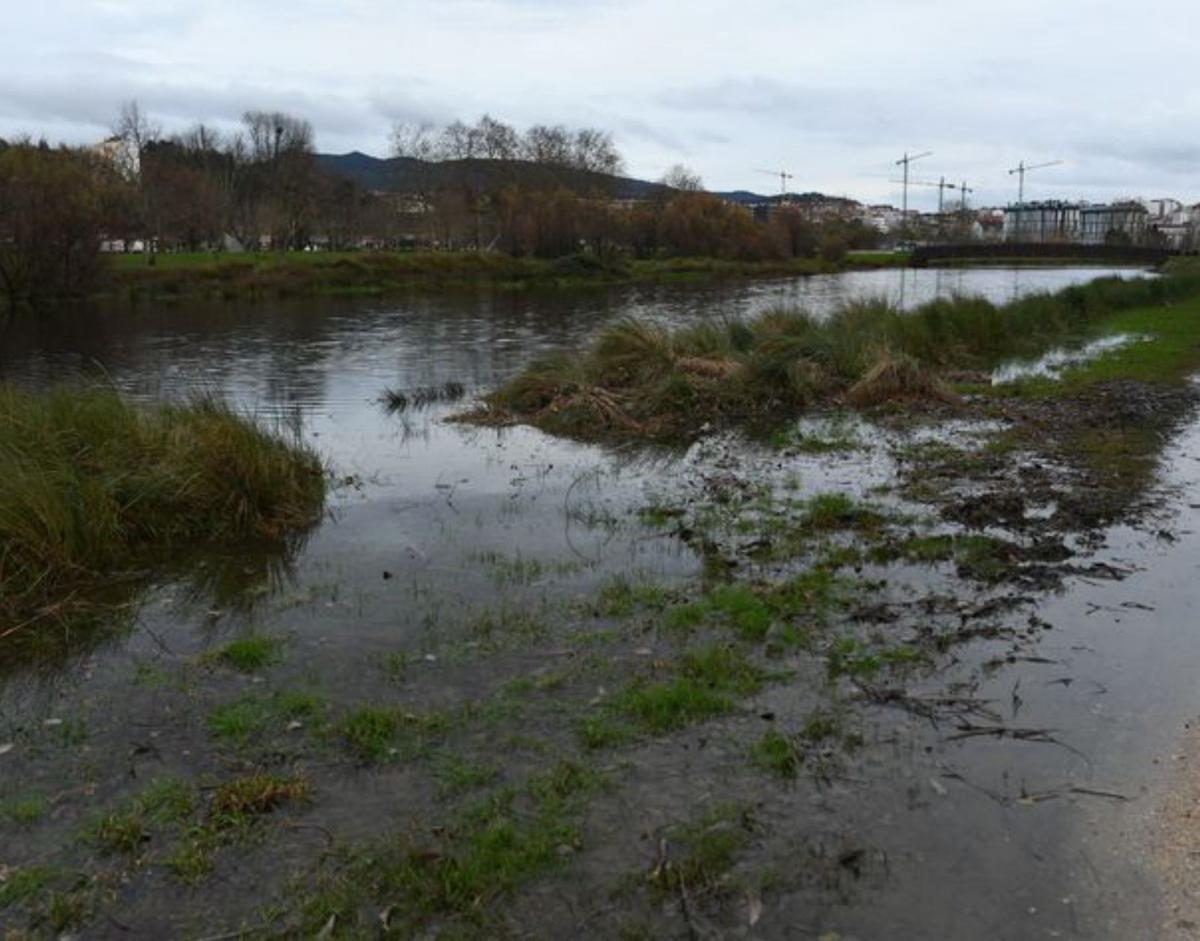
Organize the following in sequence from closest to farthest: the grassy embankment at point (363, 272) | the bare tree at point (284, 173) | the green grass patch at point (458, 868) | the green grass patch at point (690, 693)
Result: the green grass patch at point (458, 868) → the green grass patch at point (690, 693) → the grassy embankment at point (363, 272) → the bare tree at point (284, 173)

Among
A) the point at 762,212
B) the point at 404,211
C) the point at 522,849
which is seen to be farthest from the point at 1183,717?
the point at 762,212

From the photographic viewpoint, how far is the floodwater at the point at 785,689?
14.5ft

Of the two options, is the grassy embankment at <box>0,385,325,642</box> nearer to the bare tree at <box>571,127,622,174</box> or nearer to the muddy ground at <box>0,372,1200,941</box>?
the muddy ground at <box>0,372,1200,941</box>

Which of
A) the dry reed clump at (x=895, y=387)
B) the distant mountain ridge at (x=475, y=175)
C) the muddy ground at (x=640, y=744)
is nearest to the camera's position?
the muddy ground at (x=640, y=744)

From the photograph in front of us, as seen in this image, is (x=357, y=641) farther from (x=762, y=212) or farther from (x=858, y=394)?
(x=762, y=212)

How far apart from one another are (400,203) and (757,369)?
93.3 m

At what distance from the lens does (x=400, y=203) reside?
4144 inches

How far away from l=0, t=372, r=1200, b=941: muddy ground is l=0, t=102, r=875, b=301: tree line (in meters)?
51.1

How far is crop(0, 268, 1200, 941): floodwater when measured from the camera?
173 inches

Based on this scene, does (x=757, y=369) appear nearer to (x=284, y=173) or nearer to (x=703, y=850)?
(x=703, y=850)

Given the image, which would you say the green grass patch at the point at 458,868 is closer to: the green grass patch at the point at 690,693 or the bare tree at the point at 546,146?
the green grass patch at the point at 690,693

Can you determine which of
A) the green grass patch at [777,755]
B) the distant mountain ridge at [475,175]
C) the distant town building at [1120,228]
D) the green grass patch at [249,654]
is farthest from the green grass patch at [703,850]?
the distant town building at [1120,228]

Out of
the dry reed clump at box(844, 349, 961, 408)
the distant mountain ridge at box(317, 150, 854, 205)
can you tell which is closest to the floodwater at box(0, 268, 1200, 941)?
the dry reed clump at box(844, 349, 961, 408)

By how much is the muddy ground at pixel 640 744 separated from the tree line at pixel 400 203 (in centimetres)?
5112
